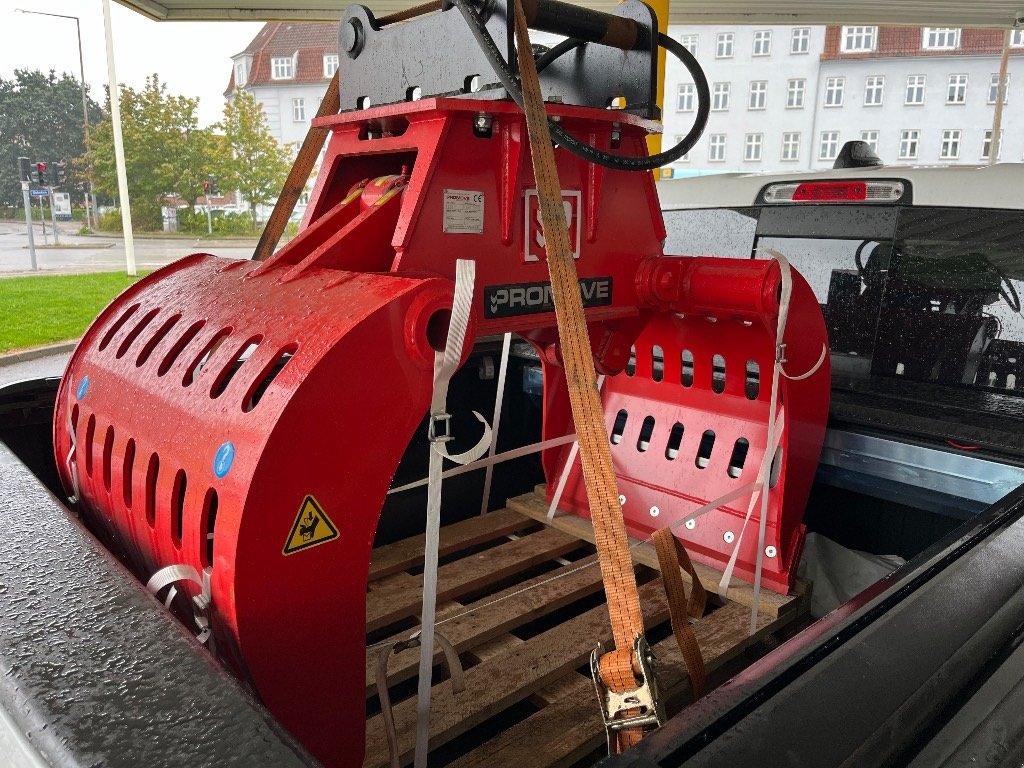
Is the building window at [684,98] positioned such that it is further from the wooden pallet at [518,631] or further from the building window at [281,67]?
the wooden pallet at [518,631]

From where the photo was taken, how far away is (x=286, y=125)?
19.1 metres

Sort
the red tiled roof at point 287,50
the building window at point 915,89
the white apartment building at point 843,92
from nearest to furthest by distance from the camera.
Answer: the red tiled roof at point 287,50, the white apartment building at point 843,92, the building window at point 915,89

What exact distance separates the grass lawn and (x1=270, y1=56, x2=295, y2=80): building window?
10261 mm

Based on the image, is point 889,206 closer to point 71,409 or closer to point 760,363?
point 760,363

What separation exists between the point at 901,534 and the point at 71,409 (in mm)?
2364

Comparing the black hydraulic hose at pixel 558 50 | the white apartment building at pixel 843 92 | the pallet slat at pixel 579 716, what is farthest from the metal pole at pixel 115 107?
the white apartment building at pixel 843 92

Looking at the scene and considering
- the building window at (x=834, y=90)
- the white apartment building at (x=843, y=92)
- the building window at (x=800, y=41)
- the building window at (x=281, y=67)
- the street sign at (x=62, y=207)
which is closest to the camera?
the street sign at (x=62, y=207)

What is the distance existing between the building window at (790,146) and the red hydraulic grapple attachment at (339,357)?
3055cm

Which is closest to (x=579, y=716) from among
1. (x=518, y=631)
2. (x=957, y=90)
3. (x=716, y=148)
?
(x=518, y=631)

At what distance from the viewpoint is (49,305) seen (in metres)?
8.64

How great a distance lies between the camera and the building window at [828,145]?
30.3 metres

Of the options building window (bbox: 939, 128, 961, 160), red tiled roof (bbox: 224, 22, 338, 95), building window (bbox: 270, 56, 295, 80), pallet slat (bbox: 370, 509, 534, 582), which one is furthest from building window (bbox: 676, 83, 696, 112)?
pallet slat (bbox: 370, 509, 534, 582)

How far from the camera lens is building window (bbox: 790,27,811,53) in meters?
29.6

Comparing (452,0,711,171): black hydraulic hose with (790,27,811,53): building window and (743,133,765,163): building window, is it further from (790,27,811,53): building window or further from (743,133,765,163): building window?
(790,27,811,53): building window
